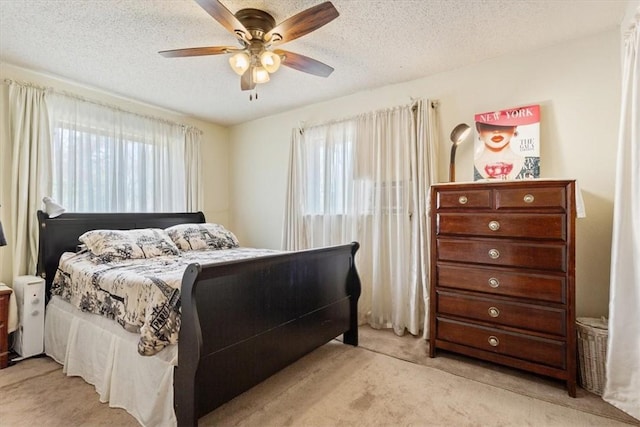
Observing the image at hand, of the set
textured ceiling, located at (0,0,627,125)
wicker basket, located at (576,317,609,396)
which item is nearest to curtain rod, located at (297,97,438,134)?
textured ceiling, located at (0,0,627,125)

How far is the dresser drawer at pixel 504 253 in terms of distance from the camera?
210 cm

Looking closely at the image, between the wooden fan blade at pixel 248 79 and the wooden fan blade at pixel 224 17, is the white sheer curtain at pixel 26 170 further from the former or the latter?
the wooden fan blade at pixel 224 17

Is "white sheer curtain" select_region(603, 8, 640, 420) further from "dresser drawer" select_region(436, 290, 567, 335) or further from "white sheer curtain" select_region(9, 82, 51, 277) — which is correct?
"white sheer curtain" select_region(9, 82, 51, 277)

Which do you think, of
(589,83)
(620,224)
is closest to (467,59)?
(589,83)

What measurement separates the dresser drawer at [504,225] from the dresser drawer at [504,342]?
2.27 feet

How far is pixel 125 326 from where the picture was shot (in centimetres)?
192

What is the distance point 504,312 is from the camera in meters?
2.26

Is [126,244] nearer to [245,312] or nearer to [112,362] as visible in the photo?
[112,362]

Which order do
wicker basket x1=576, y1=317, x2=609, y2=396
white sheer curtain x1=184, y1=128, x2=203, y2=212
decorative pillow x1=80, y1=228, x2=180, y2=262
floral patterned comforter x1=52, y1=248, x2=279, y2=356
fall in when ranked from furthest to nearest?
white sheer curtain x1=184, y1=128, x2=203, y2=212, decorative pillow x1=80, y1=228, x2=180, y2=262, wicker basket x1=576, y1=317, x2=609, y2=396, floral patterned comforter x1=52, y1=248, x2=279, y2=356

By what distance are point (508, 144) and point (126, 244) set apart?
11.2 ft

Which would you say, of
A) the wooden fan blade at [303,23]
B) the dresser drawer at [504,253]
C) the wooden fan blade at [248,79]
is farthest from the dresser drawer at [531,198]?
the wooden fan blade at [248,79]

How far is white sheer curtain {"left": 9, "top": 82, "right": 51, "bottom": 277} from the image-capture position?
108 inches

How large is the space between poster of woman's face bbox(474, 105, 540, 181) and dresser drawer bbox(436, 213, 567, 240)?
0.56 meters

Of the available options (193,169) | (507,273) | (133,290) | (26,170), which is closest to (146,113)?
(193,169)
